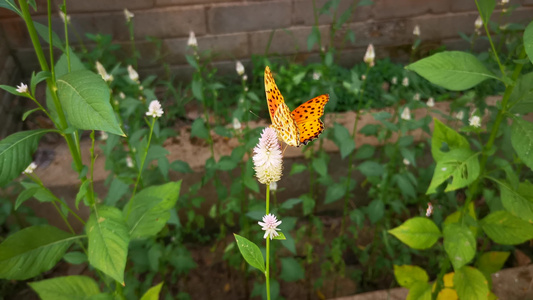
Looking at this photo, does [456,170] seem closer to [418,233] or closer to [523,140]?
[523,140]

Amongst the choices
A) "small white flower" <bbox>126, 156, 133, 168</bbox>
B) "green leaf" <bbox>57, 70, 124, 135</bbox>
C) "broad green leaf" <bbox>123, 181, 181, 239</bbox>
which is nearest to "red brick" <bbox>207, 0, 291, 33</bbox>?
"small white flower" <bbox>126, 156, 133, 168</bbox>

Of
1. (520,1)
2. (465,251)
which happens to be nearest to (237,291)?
(465,251)

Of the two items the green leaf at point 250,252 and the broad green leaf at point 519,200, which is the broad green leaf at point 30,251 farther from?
the broad green leaf at point 519,200

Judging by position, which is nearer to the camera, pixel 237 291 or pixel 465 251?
pixel 465 251

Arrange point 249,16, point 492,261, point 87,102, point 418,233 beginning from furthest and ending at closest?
1. point 249,16
2. point 492,261
3. point 418,233
4. point 87,102

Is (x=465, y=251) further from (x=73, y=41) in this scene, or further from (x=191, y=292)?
(x=73, y=41)

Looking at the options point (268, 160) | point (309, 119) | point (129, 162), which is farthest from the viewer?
point (129, 162)

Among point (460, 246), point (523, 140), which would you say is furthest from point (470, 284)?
point (523, 140)
